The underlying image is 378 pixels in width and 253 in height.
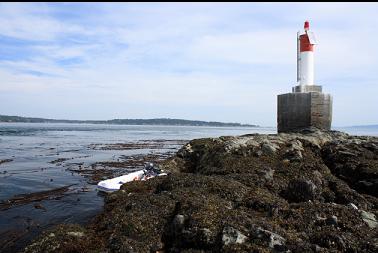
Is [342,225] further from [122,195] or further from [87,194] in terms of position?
[87,194]

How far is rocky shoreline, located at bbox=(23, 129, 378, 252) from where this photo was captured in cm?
613

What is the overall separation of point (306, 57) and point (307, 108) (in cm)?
243

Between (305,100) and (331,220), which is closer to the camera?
(331,220)

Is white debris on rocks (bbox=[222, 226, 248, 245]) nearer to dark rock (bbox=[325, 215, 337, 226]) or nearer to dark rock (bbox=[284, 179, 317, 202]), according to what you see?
dark rock (bbox=[325, 215, 337, 226])

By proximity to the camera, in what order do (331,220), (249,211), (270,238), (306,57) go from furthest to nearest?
(306,57)
(249,211)
(331,220)
(270,238)

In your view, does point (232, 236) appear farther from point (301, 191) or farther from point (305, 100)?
point (305, 100)

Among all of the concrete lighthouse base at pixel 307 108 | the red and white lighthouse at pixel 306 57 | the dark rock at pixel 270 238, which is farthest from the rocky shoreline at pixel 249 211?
the red and white lighthouse at pixel 306 57

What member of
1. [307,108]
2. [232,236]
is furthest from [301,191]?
[307,108]

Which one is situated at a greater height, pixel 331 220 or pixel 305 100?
pixel 305 100

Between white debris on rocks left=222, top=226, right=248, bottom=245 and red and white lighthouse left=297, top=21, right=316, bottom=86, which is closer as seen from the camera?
white debris on rocks left=222, top=226, right=248, bottom=245

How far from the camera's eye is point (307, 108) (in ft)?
51.9

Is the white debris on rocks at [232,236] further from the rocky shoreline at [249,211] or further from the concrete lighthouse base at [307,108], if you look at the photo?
the concrete lighthouse base at [307,108]

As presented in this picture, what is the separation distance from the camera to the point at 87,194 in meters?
16.3

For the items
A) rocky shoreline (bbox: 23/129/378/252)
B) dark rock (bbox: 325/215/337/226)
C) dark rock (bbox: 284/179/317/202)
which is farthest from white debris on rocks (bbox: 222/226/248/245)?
dark rock (bbox: 284/179/317/202)
